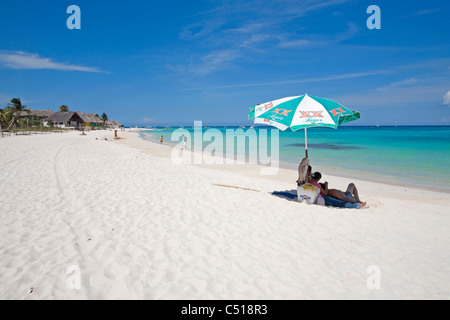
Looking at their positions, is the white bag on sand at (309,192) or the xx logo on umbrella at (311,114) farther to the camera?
the white bag on sand at (309,192)

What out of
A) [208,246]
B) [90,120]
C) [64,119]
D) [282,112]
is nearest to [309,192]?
[282,112]

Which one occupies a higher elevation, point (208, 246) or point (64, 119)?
point (64, 119)

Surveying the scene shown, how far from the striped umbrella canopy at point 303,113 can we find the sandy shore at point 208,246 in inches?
78.5

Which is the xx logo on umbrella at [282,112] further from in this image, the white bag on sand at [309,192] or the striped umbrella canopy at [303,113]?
the white bag on sand at [309,192]

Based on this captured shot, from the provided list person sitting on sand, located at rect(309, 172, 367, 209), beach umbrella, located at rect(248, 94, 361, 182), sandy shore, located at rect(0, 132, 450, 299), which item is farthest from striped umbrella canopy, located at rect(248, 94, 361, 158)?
sandy shore, located at rect(0, 132, 450, 299)

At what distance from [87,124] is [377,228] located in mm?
86769

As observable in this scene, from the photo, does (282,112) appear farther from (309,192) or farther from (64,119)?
(64,119)

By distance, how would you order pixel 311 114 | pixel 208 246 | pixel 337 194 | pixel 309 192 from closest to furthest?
pixel 208 246 < pixel 311 114 < pixel 309 192 < pixel 337 194

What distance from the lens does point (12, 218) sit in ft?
15.2

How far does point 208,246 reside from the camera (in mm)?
3879

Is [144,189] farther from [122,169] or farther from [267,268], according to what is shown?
[267,268]

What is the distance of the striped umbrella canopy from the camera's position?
5238mm

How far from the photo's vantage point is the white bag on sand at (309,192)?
6137 mm

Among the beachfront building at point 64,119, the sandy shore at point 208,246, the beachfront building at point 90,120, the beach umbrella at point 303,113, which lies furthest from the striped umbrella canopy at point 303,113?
the beachfront building at point 90,120
